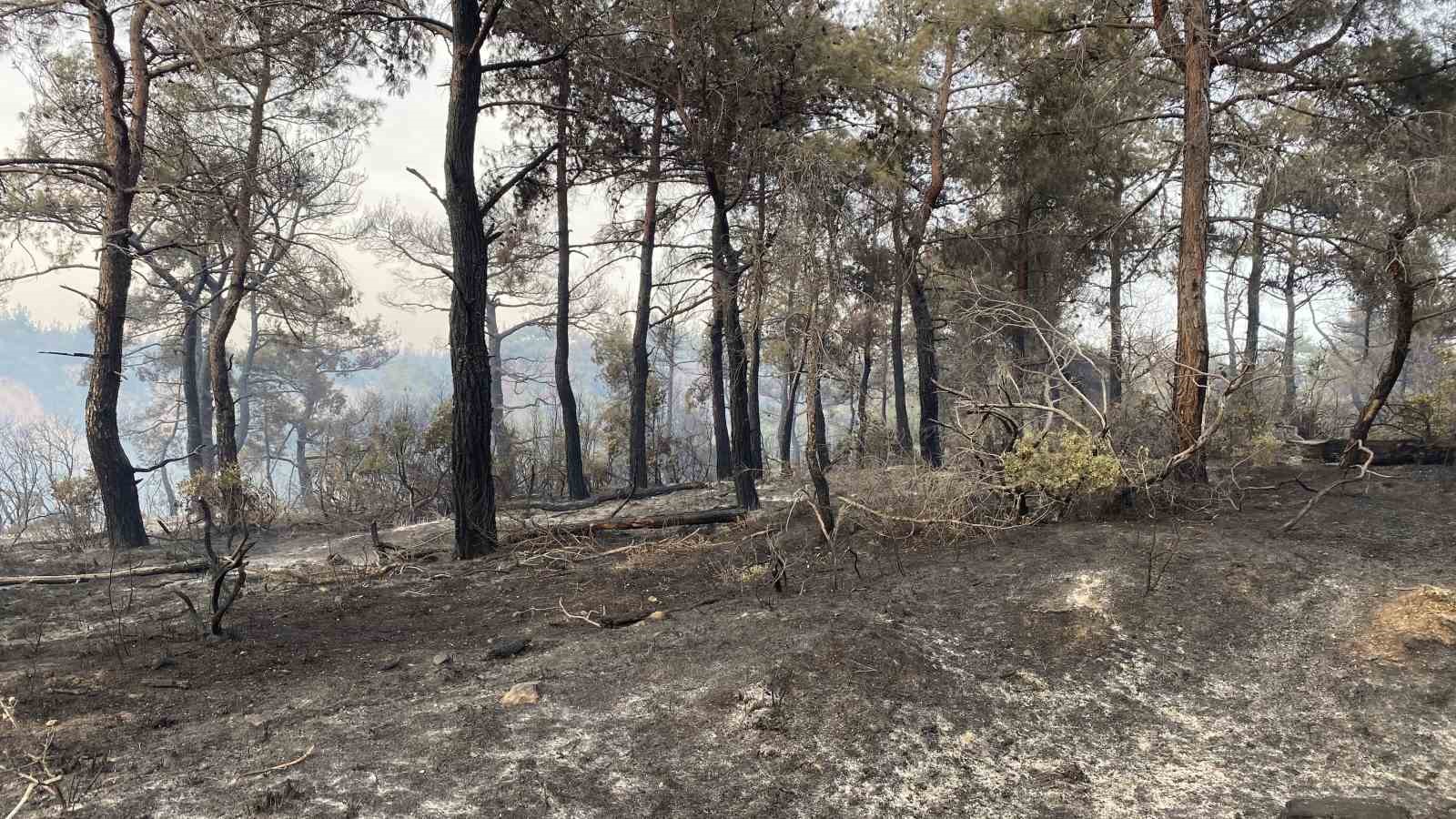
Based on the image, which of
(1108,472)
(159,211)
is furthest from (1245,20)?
(159,211)

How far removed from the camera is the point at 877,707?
3.69 metres

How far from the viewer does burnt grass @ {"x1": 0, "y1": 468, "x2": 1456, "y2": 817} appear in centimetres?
304

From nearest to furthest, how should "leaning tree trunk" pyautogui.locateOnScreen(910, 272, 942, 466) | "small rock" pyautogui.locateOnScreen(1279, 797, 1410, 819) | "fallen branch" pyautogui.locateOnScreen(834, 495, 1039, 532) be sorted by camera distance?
"small rock" pyautogui.locateOnScreen(1279, 797, 1410, 819) → "fallen branch" pyautogui.locateOnScreen(834, 495, 1039, 532) → "leaning tree trunk" pyautogui.locateOnScreen(910, 272, 942, 466)

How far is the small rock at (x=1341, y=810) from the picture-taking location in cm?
276

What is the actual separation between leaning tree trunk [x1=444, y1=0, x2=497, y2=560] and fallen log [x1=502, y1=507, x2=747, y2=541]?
53cm

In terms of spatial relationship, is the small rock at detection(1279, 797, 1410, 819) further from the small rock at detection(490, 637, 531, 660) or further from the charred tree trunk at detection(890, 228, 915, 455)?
the charred tree trunk at detection(890, 228, 915, 455)

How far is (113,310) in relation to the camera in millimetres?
9672

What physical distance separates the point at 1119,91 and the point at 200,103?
13.5 meters

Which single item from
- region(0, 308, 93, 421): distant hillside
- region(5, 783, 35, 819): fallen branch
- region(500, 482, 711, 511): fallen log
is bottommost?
region(5, 783, 35, 819): fallen branch

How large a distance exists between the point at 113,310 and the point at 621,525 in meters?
7.09

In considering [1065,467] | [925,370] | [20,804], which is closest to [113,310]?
[20,804]

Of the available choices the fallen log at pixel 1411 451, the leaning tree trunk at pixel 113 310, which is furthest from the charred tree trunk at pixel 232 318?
the fallen log at pixel 1411 451

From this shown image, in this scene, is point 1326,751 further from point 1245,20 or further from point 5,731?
point 1245,20

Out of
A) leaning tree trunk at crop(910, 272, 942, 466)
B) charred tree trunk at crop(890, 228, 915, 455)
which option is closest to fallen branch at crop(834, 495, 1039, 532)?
leaning tree trunk at crop(910, 272, 942, 466)
